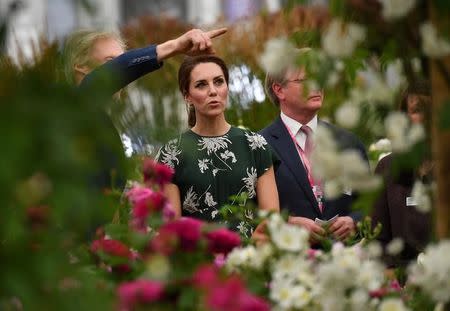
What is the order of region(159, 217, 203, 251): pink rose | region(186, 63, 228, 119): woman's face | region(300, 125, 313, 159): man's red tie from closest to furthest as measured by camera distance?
region(159, 217, 203, 251): pink rose < region(186, 63, 228, 119): woman's face < region(300, 125, 313, 159): man's red tie

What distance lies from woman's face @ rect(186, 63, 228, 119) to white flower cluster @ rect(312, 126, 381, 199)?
3013 millimetres

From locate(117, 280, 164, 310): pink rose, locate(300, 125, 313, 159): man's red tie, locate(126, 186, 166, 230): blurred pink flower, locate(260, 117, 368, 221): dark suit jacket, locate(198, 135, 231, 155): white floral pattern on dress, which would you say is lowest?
locate(260, 117, 368, 221): dark suit jacket

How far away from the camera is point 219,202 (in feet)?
19.6

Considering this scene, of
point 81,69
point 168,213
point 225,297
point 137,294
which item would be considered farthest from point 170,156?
point 225,297

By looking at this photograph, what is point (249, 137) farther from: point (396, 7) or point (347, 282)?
point (396, 7)

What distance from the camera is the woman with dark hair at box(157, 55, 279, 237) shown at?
5.98m

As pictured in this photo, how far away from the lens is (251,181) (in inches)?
238

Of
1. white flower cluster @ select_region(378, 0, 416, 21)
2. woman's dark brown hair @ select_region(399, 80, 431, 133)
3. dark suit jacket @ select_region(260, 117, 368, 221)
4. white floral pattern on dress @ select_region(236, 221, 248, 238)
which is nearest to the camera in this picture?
white flower cluster @ select_region(378, 0, 416, 21)

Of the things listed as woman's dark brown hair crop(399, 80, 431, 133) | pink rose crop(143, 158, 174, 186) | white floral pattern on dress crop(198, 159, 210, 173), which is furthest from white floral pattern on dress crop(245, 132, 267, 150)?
woman's dark brown hair crop(399, 80, 431, 133)

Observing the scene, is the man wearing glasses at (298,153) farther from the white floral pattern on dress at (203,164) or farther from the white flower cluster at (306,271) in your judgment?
the white flower cluster at (306,271)

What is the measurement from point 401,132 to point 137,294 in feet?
2.46

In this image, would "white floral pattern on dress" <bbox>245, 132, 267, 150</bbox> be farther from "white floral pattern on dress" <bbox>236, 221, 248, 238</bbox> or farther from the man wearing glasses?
"white floral pattern on dress" <bbox>236, 221, 248, 238</bbox>

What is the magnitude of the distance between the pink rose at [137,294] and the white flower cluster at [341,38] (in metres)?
0.74

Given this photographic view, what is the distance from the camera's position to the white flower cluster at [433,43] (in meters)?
3.09
